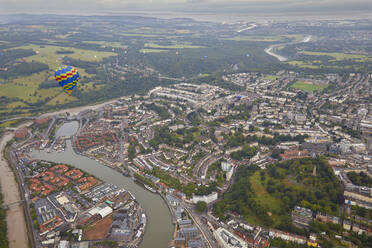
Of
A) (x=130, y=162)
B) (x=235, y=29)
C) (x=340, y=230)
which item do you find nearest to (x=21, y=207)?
(x=130, y=162)

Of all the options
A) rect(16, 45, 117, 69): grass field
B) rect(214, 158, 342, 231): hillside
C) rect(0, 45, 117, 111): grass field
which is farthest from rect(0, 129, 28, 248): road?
rect(16, 45, 117, 69): grass field

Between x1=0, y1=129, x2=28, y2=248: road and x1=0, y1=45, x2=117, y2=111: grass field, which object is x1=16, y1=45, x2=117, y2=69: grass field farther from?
x1=0, y1=129, x2=28, y2=248: road

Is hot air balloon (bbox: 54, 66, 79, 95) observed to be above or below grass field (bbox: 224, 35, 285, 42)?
above

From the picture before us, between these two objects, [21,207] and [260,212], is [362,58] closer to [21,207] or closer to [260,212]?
[260,212]

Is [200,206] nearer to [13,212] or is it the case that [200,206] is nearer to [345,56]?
[13,212]

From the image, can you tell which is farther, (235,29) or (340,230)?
(235,29)

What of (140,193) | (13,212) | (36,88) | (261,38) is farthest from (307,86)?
(261,38)

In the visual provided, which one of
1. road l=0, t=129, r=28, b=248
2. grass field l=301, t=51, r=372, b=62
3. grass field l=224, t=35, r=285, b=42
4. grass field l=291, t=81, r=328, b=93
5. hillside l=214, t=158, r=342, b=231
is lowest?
road l=0, t=129, r=28, b=248
